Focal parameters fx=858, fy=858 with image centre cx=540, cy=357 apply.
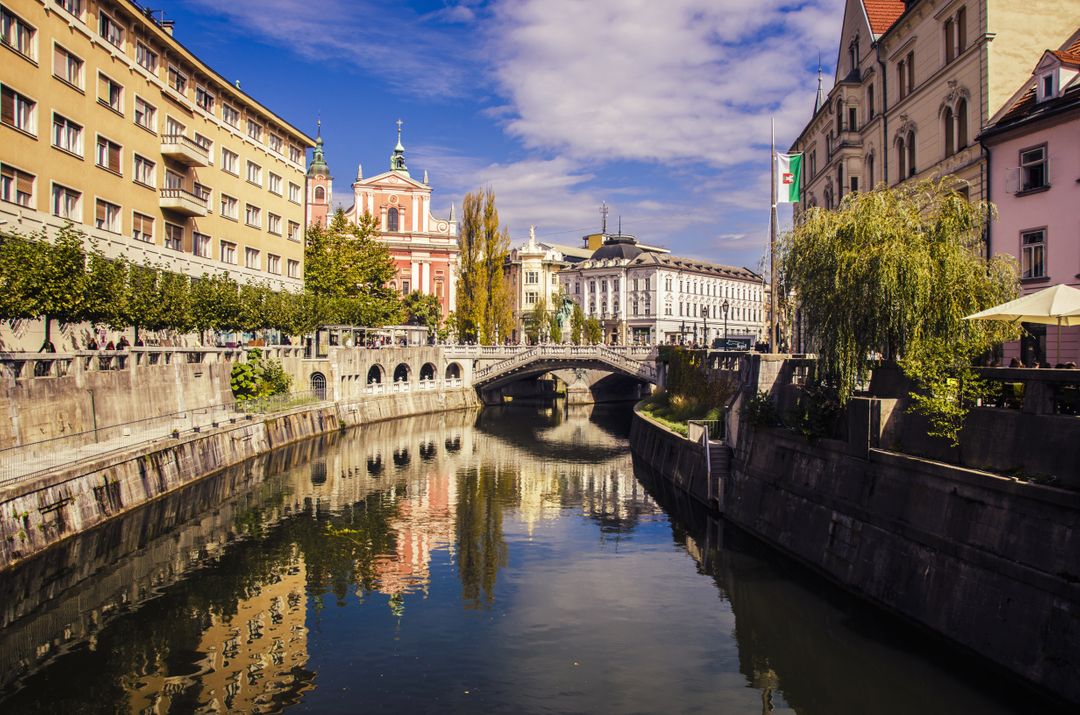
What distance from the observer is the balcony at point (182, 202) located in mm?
54062

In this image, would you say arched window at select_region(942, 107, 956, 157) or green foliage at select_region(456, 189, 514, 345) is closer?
arched window at select_region(942, 107, 956, 157)

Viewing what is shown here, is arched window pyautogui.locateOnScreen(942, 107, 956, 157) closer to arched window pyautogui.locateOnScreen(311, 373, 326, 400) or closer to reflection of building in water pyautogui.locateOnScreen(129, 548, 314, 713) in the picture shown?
Result: reflection of building in water pyautogui.locateOnScreen(129, 548, 314, 713)

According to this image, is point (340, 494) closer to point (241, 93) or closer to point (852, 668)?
point (852, 668)

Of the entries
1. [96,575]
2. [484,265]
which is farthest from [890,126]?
[484,265]

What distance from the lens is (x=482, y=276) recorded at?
95500mm

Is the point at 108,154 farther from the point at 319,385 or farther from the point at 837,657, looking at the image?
the point at 837,657

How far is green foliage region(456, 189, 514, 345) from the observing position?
9494cm

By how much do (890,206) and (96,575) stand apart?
27871 mm

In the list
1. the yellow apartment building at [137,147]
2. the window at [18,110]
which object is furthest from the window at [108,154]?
the window at [18,110]

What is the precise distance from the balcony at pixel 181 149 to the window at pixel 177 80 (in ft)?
12.2

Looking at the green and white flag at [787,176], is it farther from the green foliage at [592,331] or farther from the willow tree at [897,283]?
the green foliage at [592,331]

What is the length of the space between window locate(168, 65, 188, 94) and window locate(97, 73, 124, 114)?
22.4 feet

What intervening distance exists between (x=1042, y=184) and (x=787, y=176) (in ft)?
34.4

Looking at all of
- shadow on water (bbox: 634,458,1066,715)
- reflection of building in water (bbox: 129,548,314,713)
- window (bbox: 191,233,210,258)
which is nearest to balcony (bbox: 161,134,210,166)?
window (bbox: 191,233,210,258)
